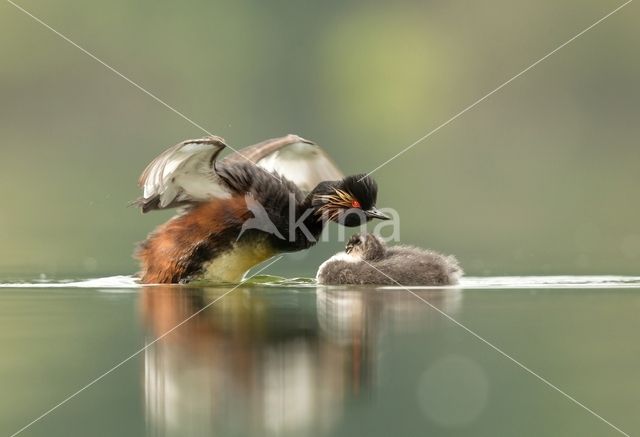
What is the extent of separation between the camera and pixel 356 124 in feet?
68.0

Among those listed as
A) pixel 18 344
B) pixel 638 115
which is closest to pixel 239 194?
pixel 18 344

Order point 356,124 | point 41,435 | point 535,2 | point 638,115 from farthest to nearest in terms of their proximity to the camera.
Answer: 1. point 535,2
2. point 638,115
3. point 356,124
4. point 41,435

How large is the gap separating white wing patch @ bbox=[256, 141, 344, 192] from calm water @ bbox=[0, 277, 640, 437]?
2372 mm

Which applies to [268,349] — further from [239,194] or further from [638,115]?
[638,115]

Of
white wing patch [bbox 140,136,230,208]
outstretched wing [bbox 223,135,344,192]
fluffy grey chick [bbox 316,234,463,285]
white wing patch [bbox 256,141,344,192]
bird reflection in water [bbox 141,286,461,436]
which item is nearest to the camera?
bird reflection in water [bbox 141,286,461,436]

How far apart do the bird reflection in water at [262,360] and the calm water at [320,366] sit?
11 millimetres

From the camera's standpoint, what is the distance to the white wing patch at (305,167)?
10016mm

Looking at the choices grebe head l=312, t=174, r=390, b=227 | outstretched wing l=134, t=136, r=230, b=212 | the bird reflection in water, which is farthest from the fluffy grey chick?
outstretched wing l=134, t=136, r=230, b=212

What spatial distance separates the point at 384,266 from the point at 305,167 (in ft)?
5.03

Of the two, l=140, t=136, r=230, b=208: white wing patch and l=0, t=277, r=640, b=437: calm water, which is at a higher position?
l=140, t=136, r=230, b=208: white wing patch

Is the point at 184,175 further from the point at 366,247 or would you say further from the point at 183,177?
the point at 366,247

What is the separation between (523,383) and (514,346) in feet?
2.71

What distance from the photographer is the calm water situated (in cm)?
407

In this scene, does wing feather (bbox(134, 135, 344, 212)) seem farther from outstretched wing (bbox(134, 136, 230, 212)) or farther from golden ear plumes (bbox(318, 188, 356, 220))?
golden ear plumes (bbox(318, 188, 356, 220))
